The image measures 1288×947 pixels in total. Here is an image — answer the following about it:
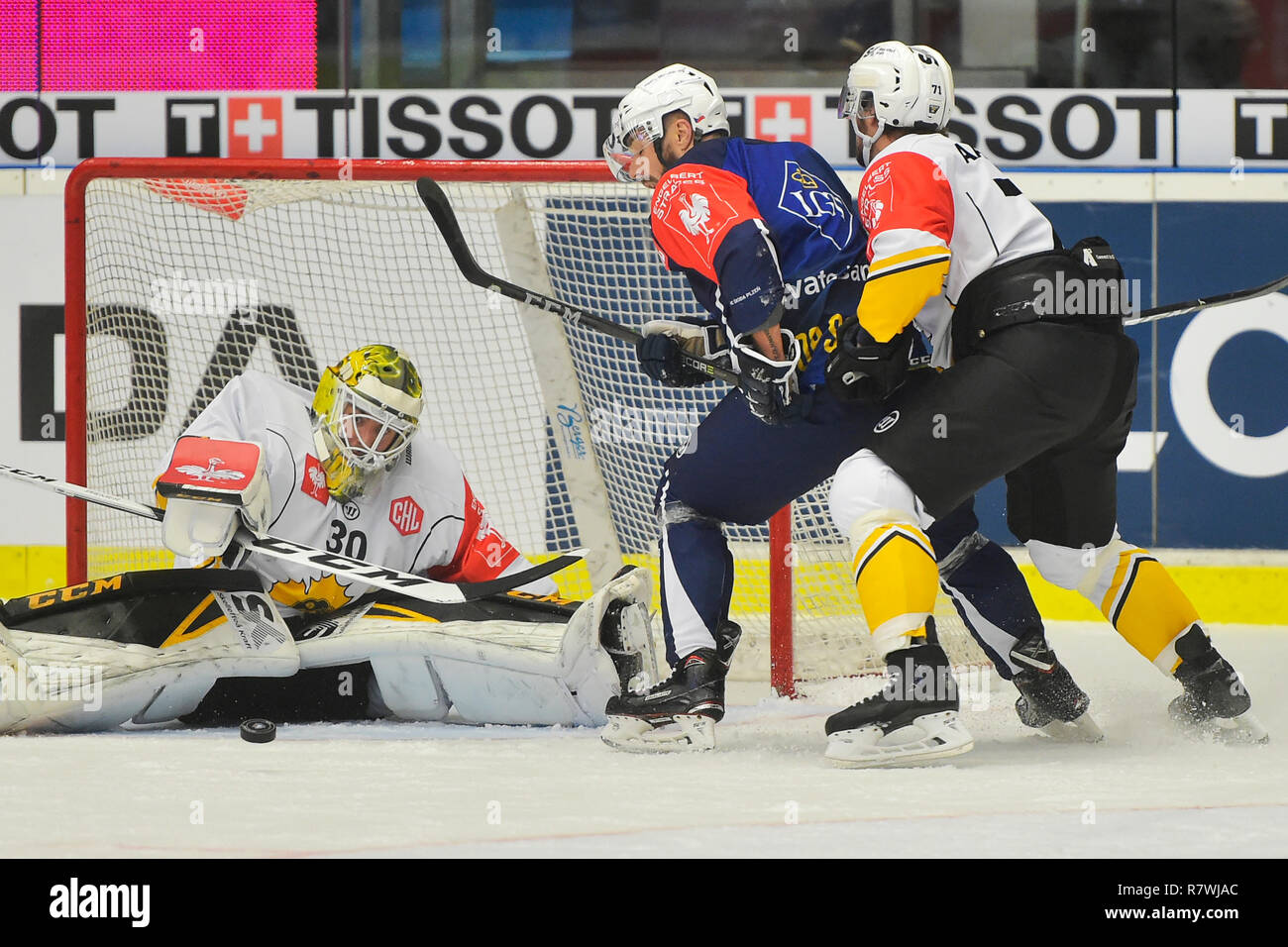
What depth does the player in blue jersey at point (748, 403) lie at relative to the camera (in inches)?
102

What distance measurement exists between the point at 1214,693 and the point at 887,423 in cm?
75

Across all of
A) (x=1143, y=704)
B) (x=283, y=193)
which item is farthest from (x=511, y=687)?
(x=283, y=193)

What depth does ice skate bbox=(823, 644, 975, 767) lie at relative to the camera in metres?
2.35

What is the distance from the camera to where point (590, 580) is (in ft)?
13.0

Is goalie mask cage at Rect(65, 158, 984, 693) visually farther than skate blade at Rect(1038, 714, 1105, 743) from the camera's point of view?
Yes

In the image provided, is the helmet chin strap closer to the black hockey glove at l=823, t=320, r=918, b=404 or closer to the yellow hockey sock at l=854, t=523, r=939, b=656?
the black hockey glove at l=823, t=320, r=918, b=404

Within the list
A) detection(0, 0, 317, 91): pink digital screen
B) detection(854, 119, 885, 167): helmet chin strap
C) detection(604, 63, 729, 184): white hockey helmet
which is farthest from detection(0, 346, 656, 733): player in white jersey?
detection(0, 0, 317, 91): pink digital screen

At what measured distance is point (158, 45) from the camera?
4.70m

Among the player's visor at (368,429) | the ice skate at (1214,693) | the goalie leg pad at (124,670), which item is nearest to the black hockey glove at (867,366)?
the ice skate at (1214,693)

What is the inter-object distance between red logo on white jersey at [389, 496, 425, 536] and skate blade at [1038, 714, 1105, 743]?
1302 millimetres

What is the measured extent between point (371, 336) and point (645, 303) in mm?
800

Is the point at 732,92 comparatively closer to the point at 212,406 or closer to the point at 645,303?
the point at 645,303

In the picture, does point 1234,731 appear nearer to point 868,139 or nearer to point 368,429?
point 868,139

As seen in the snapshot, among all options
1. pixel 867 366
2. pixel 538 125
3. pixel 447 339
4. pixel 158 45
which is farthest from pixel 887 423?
pixel 158 45
